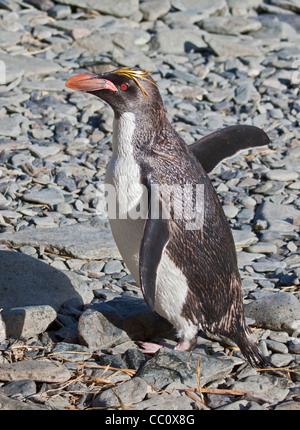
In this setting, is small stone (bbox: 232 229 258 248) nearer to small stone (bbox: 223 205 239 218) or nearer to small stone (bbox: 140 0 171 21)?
small stone (bbox: 223 205 239 218)

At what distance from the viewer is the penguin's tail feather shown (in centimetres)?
347

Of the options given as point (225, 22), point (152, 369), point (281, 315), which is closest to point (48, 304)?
point (152, 369)

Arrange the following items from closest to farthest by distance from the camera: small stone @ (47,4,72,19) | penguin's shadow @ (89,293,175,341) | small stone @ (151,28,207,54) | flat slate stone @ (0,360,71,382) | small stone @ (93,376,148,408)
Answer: small stone @ (93,376,148,408)
flat slate stone @ (0,360,71,382)
penguin's shadow @ (89,293,175,341)
small stone @ (151,28,207,54)
small stone @ (47,4,72,19)

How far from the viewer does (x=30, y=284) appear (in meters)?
3.95

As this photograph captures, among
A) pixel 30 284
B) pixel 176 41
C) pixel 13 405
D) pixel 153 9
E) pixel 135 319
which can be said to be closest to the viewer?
pixel 13 405

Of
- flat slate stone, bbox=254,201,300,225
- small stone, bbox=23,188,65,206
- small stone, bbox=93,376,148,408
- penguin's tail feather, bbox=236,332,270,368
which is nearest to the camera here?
small stone, bbox=93,376,148,408

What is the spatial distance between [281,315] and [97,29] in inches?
201

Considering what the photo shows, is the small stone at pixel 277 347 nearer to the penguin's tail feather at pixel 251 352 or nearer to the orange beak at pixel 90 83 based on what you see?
the penguin's tail feather at pixel 251 352

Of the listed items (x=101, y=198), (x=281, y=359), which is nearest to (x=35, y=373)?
(x=281, y=359)

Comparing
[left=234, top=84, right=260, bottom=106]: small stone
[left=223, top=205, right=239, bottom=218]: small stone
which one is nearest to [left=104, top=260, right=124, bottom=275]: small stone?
[left=223, top=205, right=239, bottom=218]: small stone

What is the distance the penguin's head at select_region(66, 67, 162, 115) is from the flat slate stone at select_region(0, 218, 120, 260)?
144 centimetres

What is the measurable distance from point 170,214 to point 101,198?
2139 mm

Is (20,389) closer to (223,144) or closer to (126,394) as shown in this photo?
(126,394)

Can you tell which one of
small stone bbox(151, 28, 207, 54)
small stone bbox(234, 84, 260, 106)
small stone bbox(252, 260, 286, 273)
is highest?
small stone bbox(151, 28, 207, 54)
